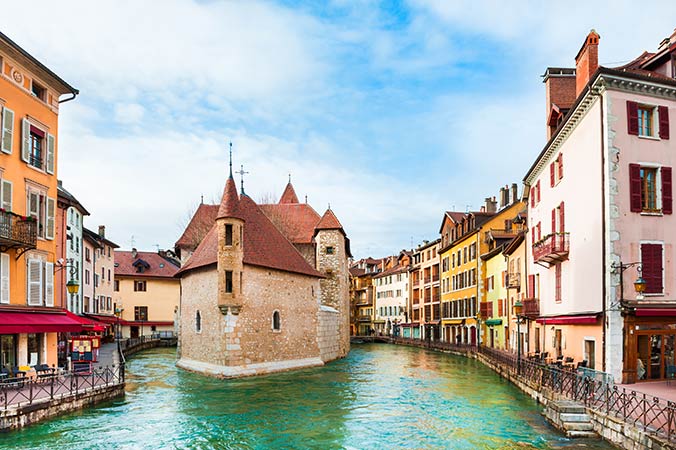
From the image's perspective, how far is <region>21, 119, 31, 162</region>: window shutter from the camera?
2236 cm

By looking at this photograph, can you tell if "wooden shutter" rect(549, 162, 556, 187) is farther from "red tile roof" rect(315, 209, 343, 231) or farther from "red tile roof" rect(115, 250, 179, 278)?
"red tile roof" rect(115, 250, 179, 278)

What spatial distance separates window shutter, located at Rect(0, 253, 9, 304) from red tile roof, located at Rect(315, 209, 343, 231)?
2656 centimetres

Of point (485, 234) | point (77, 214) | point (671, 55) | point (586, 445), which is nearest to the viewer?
point (586, 445)

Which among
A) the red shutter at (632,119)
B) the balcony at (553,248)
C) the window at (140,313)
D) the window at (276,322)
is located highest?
the red shutter at (632,119)

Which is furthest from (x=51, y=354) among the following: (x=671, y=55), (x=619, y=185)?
(x=671, y=55)

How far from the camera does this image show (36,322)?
21.4 meters

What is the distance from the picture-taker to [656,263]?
68.5ft

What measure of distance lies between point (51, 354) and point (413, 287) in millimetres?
60880

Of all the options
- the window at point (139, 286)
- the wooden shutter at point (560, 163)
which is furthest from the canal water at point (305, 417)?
the window at point (139, 286)

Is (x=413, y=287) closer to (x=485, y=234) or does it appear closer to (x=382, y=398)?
(x=485, y=234)

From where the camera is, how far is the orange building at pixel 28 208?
21.2m

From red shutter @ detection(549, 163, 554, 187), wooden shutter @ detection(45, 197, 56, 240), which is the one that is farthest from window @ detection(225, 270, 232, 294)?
red shutter @ detection(549, 163, 554, 187)

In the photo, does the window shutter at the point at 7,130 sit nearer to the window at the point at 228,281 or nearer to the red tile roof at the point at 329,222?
the window at the point at 228,281

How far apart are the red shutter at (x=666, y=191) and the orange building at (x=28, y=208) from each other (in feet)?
70.0
